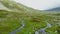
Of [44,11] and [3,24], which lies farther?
[44,11]

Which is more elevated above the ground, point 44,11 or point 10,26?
point 44,11

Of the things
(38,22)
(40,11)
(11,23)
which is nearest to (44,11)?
(40,11)

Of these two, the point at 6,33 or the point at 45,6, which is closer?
the point at 6,33

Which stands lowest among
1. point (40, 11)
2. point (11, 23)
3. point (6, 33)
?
point (6, 33)

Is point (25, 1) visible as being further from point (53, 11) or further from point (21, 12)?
point (53, 11)

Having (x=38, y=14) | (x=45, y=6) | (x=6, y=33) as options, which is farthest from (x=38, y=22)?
(x=6, y=33)

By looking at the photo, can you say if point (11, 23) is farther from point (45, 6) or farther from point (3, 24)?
point (45, 6)
